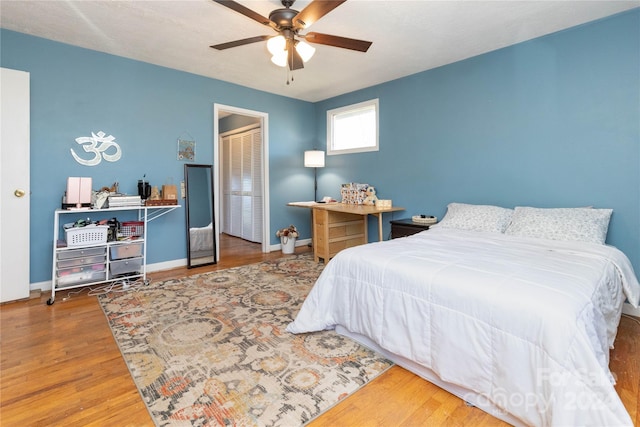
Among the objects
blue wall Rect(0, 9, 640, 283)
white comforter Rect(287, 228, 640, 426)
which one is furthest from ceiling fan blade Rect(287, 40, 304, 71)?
blue wall Rect(0, 9, 640, 283)

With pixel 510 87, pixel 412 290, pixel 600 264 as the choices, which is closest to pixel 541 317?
pixel 412 290

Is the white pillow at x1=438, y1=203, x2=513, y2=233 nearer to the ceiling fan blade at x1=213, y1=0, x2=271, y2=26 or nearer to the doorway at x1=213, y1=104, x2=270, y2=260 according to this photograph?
the ceiling fan blade at x1=213, y1=0, x2=271, y2=26

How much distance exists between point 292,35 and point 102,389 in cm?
261

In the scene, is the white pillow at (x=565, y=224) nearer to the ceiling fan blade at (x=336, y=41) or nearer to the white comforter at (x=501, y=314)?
the white comforter at (x=501, y=314)

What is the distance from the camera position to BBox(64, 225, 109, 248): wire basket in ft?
9.75

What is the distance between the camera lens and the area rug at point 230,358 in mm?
1544

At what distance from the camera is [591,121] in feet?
9.10

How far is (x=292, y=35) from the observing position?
2.38 m

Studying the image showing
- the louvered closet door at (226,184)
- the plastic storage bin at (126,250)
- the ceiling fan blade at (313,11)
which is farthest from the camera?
the louvered closet door at (226,184)

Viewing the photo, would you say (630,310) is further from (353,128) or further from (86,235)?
(86,235)

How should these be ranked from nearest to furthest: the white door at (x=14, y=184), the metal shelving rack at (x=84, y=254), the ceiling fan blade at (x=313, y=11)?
the ceiling fan blade at (x=313, y=11) < the white door at (x=14, y=184) < the metal shelving rack at (x=84, y=254)

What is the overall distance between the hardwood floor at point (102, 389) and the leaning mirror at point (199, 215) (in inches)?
70.5

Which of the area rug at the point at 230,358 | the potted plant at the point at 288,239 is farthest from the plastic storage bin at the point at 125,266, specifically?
the potted plant at the point at 288,239

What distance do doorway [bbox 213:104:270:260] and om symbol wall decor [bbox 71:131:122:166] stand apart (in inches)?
46.8
